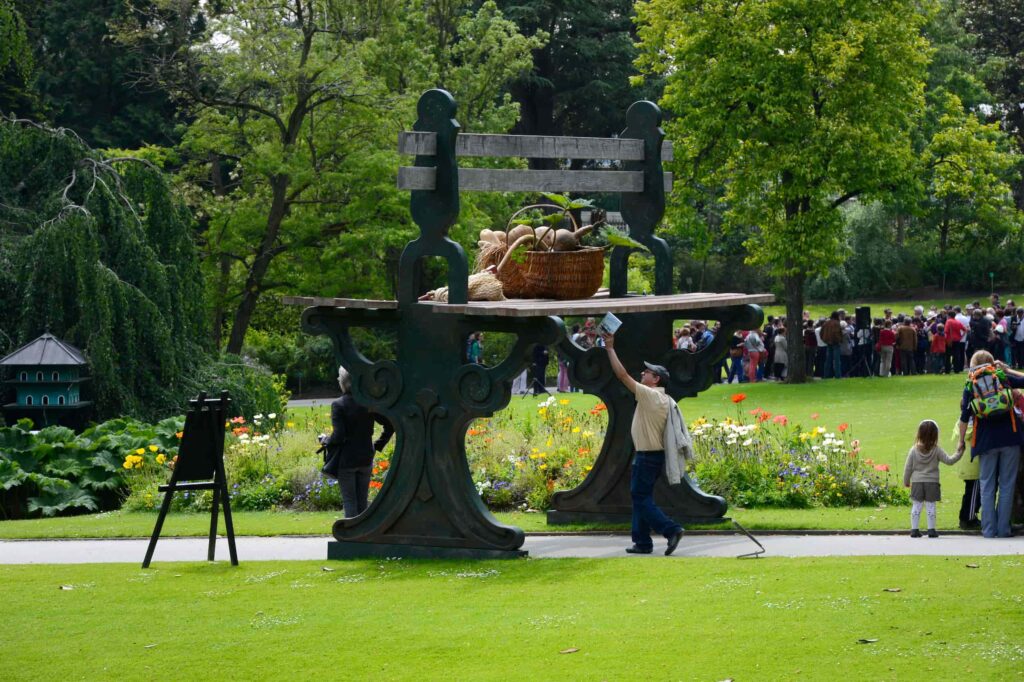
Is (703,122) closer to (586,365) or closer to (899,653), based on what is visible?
(586,365)

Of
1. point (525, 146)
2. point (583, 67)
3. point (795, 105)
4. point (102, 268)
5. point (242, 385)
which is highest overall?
point (583, 67)

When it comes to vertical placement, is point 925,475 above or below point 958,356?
below

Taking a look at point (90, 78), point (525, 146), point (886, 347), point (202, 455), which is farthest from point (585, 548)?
point (90, 78)

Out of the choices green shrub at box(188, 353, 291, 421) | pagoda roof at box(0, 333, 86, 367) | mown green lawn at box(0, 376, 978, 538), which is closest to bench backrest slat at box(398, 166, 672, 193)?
mown green lawn at box(0, 376, 978, 538)

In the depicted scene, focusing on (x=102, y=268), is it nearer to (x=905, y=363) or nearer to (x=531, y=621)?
(x=531, y=621)

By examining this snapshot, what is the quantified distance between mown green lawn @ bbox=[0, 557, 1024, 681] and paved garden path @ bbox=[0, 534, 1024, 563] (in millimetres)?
821

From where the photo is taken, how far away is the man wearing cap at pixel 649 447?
1169cm

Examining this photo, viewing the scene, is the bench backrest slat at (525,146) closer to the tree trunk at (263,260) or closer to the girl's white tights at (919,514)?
the girl's white tights at (919,514)

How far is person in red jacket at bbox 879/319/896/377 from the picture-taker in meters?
36.1

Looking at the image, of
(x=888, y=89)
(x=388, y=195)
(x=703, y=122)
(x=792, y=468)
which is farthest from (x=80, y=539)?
(x=888, y=89)

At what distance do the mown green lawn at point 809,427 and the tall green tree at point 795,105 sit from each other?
3246 millimetres

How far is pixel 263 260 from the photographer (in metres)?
32.4

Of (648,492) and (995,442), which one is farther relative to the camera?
(995,442)

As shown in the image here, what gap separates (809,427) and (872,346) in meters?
13.6
